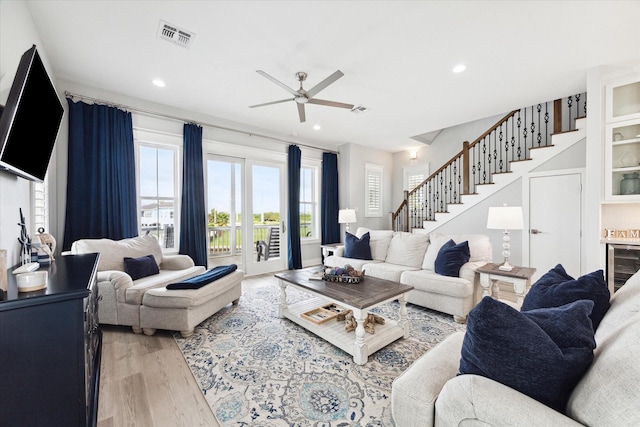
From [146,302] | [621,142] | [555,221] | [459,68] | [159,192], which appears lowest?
[146,302]

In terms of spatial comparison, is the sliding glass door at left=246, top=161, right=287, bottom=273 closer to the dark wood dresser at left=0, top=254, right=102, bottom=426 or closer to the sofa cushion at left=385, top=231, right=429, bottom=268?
the sofa cushion at left=385, top=231, right=429, bottom=268

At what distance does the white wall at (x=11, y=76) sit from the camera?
5.62ft

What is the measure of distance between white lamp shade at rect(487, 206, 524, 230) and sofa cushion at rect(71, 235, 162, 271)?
Result: 411 centimetres

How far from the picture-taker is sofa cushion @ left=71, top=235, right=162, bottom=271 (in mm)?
2863

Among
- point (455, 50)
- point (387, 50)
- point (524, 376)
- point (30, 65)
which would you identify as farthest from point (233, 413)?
point (455, 50)

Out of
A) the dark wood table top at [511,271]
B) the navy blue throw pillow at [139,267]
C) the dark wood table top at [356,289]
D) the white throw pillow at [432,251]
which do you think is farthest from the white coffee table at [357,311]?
the navy blue throw pillow at [139,267]

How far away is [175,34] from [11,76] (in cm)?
120

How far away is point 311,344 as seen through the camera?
2463 mm

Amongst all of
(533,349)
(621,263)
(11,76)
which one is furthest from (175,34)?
(621,263)

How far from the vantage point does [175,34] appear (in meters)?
2.42

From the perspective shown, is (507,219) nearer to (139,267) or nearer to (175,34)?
(175,34)

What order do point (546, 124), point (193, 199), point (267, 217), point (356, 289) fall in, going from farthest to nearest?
point (267, 217) < point (546, 124) < point (193, 199) < point (356, 289)

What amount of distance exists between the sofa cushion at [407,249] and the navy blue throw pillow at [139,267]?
319cm

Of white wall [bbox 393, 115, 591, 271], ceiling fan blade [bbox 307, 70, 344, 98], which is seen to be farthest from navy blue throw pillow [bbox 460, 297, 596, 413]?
white wall [bbox 393, 115, 591, 271]
